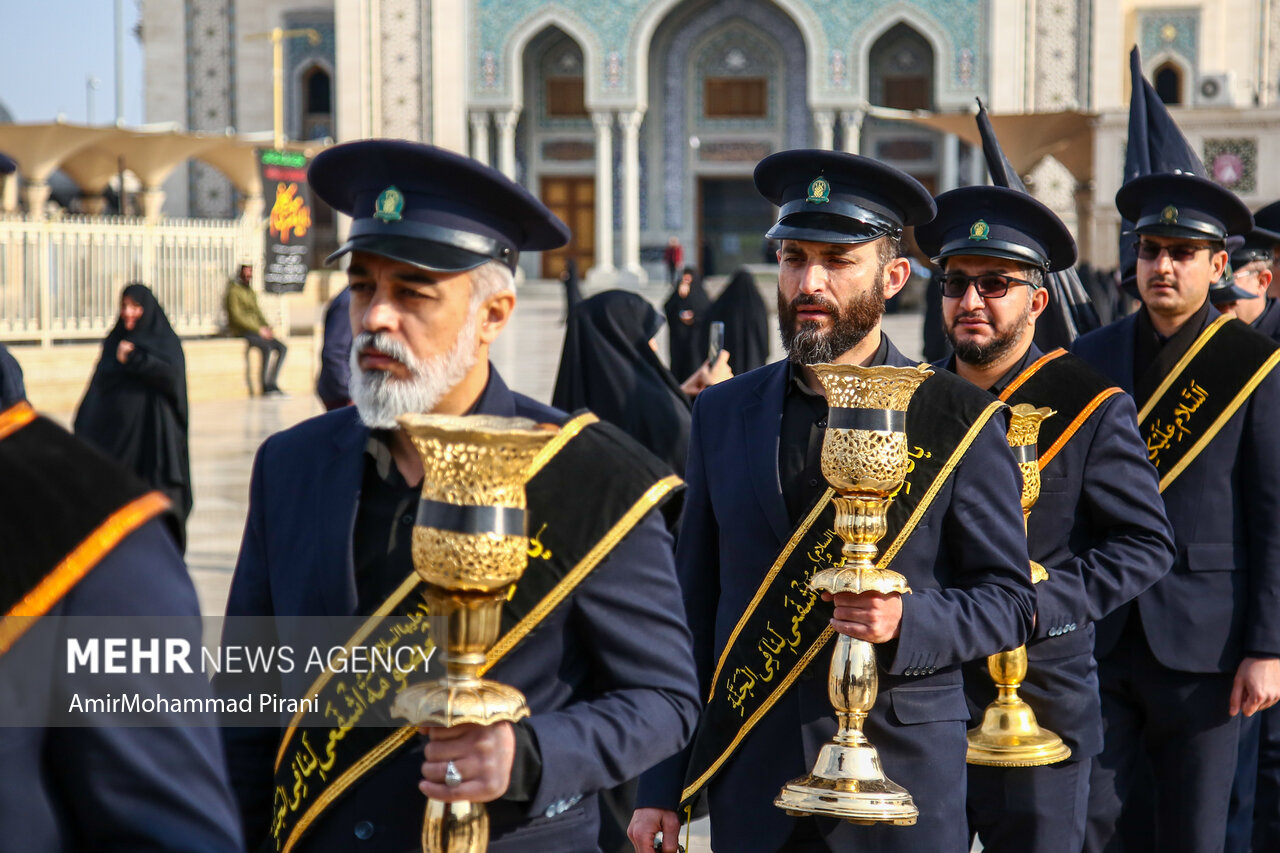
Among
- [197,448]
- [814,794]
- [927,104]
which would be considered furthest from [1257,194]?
[814,794]

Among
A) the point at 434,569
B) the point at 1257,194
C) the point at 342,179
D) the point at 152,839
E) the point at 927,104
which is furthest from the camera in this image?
the point at 927,104

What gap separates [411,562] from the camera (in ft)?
5.67

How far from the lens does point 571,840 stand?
171 centimetres

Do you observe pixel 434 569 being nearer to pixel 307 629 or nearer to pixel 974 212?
pixel 307 629

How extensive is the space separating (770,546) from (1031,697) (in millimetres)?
758

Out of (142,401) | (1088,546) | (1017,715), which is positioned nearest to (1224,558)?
(1088,546)

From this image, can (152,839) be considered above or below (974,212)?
below

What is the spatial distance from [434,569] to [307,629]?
0.52 m

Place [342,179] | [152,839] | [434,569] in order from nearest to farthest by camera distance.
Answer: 1. [152,839]
2. [434,569]
3. [342,179]

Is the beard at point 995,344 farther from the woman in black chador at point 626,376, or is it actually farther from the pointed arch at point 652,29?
the pointed arch at point 652,29

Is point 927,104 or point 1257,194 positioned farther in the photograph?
point 927,104

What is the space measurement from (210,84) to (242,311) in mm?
16179

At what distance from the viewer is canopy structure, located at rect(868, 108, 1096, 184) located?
1941 centimetres

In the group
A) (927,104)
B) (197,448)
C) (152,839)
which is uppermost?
(927,104)
